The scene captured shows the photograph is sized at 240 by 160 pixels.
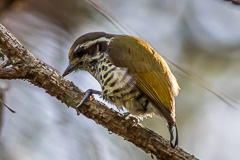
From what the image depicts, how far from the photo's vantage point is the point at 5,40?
223 centimetres

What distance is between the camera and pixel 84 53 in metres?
3.16

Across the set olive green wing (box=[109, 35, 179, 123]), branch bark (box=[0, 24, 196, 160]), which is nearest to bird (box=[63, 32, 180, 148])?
olive green wing (box=[109, 35, 179, 123])

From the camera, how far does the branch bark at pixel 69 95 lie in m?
2.26

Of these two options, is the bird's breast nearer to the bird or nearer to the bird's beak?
the bird

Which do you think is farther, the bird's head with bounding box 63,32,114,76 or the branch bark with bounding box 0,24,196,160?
the bird's head with bounding box 63,32,114,76

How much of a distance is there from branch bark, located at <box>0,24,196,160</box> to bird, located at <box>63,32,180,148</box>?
0.20m

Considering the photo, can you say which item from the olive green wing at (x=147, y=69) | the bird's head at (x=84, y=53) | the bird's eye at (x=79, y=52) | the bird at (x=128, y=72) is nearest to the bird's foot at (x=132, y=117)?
the bird at (x=128, y=72)

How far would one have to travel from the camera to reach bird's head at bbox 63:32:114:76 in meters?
3.14

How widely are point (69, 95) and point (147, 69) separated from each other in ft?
2.57

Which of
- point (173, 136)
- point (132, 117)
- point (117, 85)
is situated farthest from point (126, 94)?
point (173, 136)

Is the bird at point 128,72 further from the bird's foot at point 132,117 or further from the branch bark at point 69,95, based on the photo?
the branch bark at point 69,95

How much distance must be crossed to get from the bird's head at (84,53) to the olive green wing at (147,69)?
0.11 meters

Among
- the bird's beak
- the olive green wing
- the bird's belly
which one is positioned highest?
the olive green wing

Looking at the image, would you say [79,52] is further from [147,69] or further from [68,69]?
[147,69]
